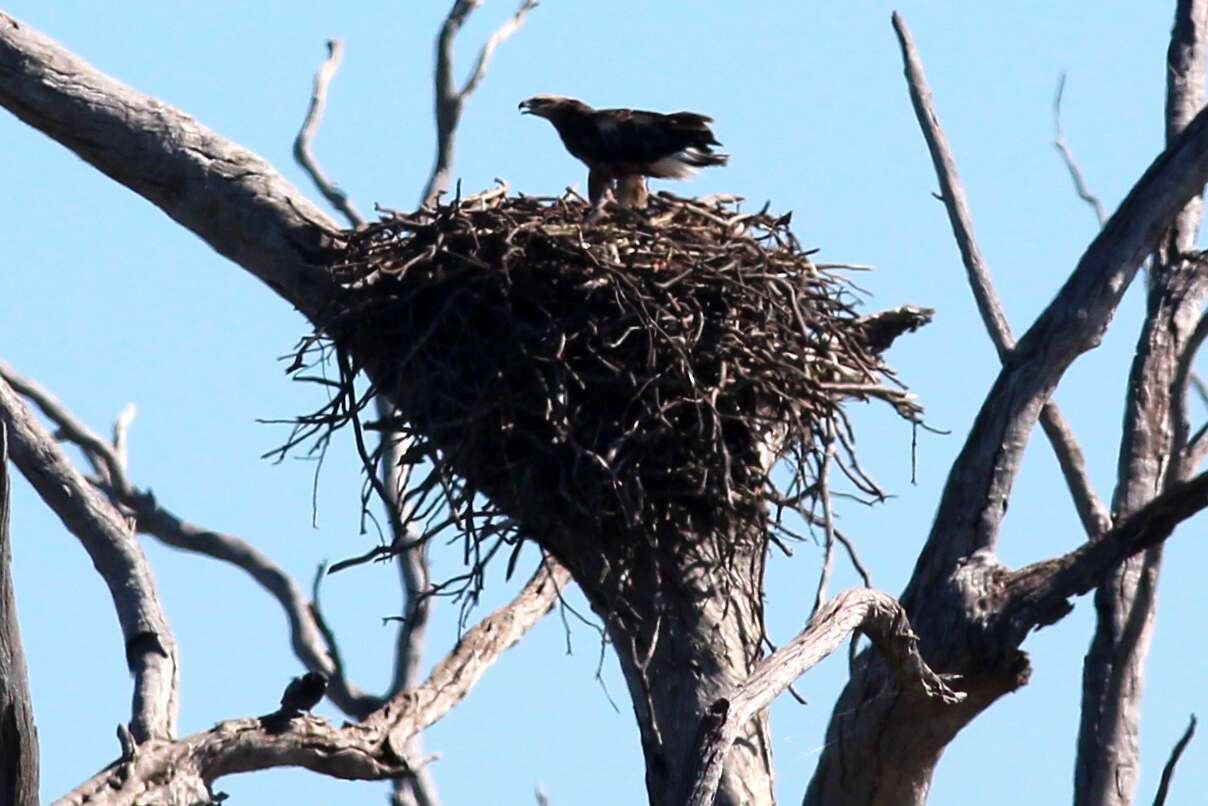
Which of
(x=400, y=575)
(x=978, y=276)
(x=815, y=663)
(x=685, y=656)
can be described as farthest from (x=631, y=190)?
(x=400, y=575)

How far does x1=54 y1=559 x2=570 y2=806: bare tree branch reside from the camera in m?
5.79

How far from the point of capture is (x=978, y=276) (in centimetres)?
702

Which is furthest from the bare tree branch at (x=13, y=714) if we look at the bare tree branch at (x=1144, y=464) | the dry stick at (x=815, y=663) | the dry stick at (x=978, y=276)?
the dry stick at (x=978, y=276)

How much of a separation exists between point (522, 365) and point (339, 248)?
88cm

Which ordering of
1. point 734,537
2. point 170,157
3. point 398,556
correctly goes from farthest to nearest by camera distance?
point 398,556 < point 170,157 < point 734,537

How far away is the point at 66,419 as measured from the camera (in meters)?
10.5

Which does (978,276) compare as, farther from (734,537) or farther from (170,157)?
(170,157)

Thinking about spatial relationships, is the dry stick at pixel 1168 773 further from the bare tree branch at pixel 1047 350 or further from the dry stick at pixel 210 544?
the dry stick at pixel 210 544

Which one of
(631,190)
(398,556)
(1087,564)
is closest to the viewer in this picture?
(1087,564)

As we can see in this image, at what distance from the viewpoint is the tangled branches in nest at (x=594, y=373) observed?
5.83m

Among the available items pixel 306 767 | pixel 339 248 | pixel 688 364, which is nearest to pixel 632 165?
pixel 339 248

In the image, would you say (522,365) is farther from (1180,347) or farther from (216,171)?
(1180,347)

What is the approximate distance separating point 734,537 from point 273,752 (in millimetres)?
1537

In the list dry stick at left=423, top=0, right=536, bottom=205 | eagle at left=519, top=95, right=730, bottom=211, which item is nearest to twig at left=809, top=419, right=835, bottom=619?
eagle at left=519, top=95, right=730, bottom=211
